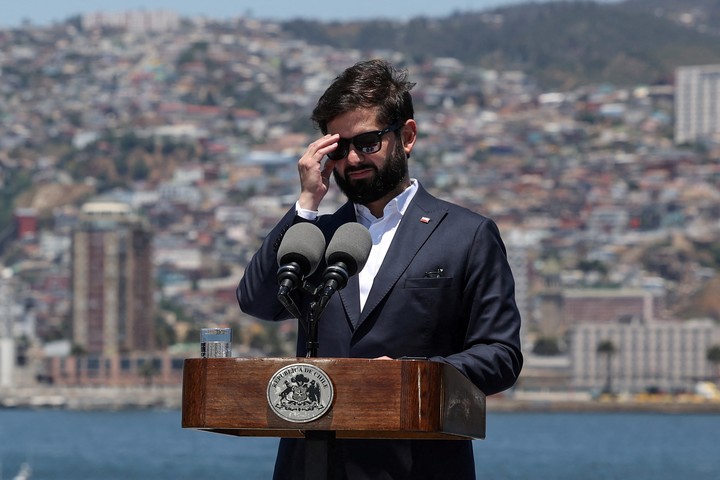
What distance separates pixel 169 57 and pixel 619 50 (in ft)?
121

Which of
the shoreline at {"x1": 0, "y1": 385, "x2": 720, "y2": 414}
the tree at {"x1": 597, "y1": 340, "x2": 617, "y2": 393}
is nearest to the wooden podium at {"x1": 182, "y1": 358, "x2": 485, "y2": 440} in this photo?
the shoreline at {"x1": 0, "y1": 385, "x2": 720, "y2": 414}

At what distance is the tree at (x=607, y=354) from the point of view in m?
97.4

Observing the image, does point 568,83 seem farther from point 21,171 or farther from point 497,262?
point 497,262

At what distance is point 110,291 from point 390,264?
93392 millimetres

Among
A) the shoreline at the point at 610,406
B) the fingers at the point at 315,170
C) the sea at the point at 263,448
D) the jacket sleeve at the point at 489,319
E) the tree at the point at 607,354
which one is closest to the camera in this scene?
the jacket sleeve at the point at 489,319

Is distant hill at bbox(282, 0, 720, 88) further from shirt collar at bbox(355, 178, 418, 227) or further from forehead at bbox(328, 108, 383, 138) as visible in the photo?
forehead at bbox(328, 108, 383, 138)

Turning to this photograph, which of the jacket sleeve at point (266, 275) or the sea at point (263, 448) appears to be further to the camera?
the sea at point (263, 448)

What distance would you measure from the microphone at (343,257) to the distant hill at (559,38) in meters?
170

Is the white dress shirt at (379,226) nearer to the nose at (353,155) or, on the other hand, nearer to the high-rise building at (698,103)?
the nose at (353,155)

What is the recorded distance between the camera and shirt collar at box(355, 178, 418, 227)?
3.28 m

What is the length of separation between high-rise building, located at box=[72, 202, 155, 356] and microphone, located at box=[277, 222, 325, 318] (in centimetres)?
9313


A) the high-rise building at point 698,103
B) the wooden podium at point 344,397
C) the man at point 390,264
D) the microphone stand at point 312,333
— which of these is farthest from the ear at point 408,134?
the high-rise building at point 698,103

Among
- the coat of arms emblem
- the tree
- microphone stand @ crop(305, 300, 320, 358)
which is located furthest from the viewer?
the tree

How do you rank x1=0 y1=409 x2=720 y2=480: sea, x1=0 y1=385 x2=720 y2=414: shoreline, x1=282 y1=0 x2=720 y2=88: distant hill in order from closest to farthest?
x1=0 y1=409 x2=720 y2=480: sea
x1=0 y1=385 x2=720 y2=414: shoreline
x1=282 y1=0 x2=720 y2=88: distant hill
